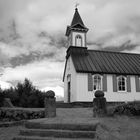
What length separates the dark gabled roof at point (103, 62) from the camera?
68.3 feet

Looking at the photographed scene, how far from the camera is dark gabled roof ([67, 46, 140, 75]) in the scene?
20828mm

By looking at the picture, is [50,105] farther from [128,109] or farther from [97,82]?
[97,82]

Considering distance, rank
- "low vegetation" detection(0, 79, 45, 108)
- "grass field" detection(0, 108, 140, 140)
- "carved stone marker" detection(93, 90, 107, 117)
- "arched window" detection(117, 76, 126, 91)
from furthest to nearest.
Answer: "arched window" detection(117, 76, 126, 91), "low vegetation" detection(0, 79, 45, 108), "carved stone marker" detection(93, 90, 107, 117), "grass field" detection(0, 108, 140, 140)

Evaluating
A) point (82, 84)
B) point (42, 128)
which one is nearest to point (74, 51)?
point (82, 84)

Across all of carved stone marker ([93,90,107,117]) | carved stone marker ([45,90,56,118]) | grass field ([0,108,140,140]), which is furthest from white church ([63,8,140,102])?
grass field ([0,108,140,140])

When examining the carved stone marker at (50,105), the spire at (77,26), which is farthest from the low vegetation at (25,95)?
the spire at (77,26)

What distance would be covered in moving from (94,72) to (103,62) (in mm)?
2501

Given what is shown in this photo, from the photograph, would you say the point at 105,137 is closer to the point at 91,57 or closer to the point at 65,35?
the point at 91,57

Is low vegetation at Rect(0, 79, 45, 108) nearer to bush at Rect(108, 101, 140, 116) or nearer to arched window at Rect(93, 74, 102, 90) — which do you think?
bush at Rect(108, 101, 140, 116)

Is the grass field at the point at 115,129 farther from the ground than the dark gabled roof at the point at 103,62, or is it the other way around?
the dark gabled roof at the point at 103,62

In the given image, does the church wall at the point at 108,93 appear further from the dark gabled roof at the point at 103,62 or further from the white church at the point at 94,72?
the dark gabled roof at the point at 103,62

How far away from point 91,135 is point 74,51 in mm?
16423

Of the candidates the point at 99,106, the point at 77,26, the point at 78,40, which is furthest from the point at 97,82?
the point at 99,106

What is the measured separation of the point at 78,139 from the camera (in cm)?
659
